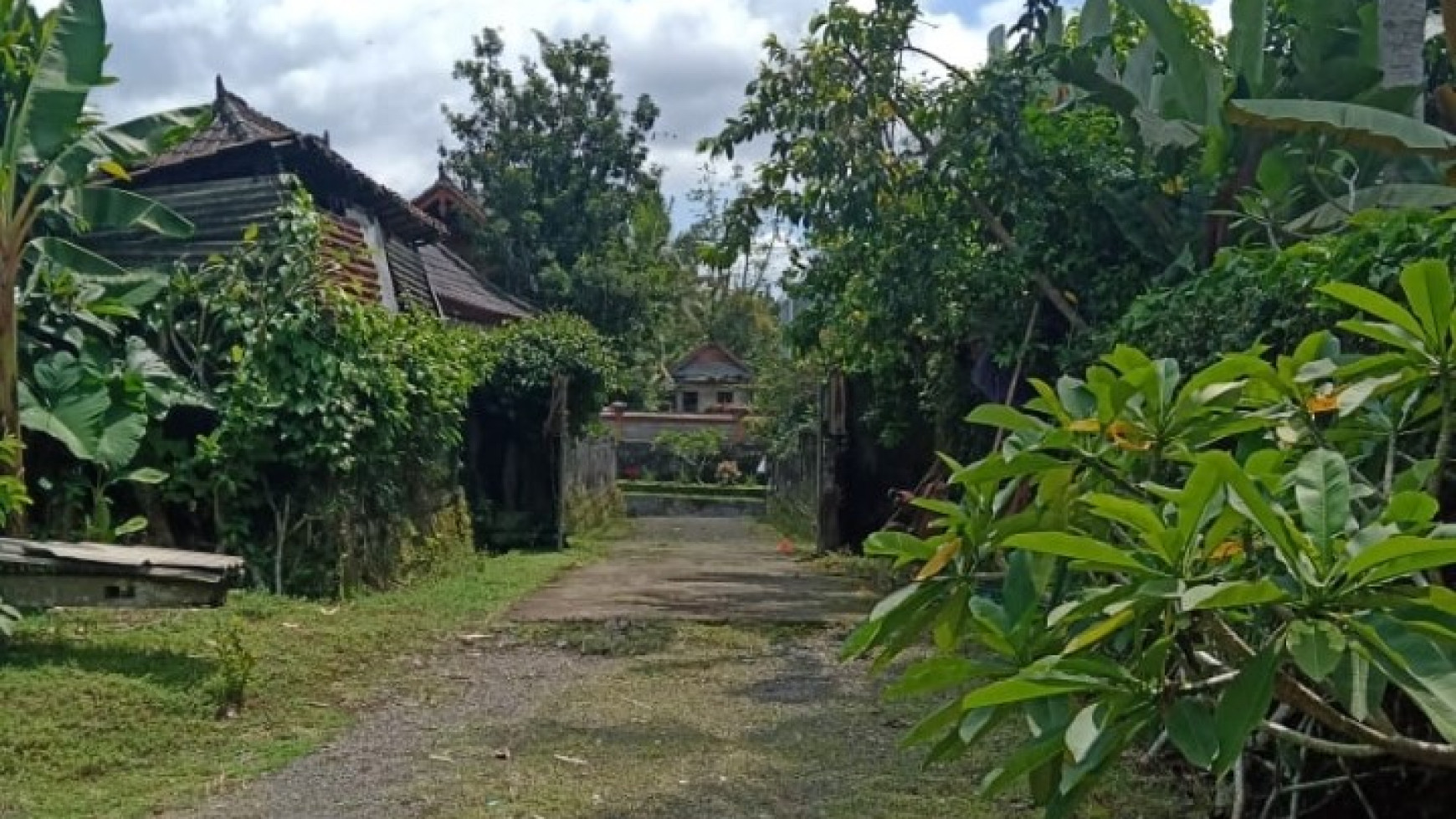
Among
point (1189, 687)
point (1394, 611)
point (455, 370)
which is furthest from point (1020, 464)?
point (455, 370)

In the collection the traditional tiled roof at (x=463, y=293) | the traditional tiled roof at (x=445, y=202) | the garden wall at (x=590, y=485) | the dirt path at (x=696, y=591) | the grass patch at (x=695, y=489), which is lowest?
the dirt path at (x=696, y=591)

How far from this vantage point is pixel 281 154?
39.6ft

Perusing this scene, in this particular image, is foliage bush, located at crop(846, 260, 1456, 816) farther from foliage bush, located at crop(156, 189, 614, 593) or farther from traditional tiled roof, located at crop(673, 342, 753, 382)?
traditional tiled roof, located at crop(673, 342, 753, 382)

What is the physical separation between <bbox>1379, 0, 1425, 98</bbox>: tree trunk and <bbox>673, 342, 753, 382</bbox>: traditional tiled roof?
129 ft

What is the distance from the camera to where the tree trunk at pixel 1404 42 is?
21.6 ft

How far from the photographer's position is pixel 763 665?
25.1ft

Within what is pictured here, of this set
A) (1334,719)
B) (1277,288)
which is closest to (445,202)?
(1277,288)

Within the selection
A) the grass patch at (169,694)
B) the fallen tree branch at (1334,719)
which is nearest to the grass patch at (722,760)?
the grass patch at (169,694)

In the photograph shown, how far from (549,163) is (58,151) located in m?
23.4

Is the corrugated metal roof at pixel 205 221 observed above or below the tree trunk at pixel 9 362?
above

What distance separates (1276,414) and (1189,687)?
2.44ft

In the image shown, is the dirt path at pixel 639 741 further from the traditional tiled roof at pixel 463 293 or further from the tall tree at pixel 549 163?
the tall tree at pixel 549 163

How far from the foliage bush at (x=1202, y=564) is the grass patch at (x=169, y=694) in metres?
3.46

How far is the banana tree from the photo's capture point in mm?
7676
